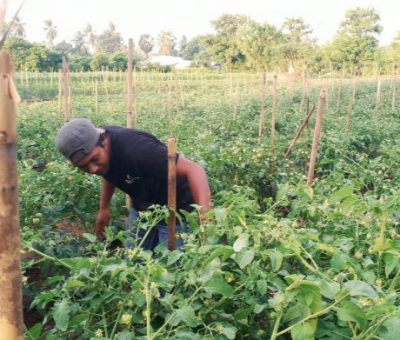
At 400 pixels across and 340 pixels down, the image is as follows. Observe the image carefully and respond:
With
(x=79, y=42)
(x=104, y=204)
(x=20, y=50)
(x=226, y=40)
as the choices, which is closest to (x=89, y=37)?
(x=79, y=42)

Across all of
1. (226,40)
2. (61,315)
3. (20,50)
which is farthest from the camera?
(226,40)

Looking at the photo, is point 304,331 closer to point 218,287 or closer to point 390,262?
point 218,287

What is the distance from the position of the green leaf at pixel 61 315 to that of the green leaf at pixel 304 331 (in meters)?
0.73

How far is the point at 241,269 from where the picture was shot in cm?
173

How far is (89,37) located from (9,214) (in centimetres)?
8133

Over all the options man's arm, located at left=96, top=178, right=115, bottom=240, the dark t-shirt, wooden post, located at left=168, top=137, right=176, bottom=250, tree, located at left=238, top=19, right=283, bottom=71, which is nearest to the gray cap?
the dark t-shirt

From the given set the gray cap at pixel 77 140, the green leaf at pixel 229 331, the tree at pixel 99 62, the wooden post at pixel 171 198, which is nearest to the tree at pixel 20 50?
the tree at pixel 99 62

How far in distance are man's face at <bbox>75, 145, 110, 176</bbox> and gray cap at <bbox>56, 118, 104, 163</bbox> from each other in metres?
0.04

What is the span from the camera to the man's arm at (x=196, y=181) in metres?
2.65

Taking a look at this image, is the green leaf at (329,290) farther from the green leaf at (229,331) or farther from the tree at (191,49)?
the tree at (191,49)

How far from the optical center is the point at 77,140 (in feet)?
8.28

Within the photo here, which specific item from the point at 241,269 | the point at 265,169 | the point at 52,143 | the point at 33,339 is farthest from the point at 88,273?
the point at 52,143

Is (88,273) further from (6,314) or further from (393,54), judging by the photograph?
(393,54)

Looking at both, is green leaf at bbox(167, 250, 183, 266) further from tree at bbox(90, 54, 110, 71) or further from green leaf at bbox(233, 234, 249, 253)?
tree at bbox(90, 54, 110, 71)
